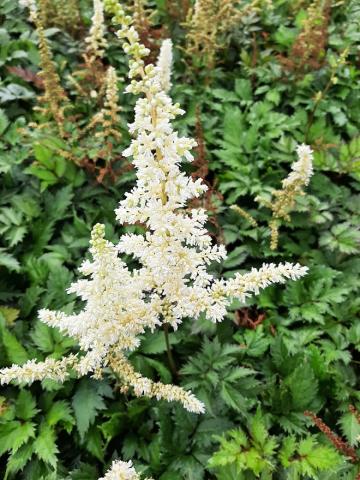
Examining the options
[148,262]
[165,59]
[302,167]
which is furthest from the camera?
[165,59]

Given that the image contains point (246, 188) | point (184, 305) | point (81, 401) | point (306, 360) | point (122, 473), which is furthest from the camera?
point (246, 188)

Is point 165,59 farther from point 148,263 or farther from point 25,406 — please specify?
point 25,406

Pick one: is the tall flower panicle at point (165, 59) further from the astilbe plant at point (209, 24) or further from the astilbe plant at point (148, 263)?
the astilbe plant at point (148, 263)

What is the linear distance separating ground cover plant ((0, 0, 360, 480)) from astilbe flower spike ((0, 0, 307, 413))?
0.04ft

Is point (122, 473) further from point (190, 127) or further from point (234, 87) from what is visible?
point (234, 87)

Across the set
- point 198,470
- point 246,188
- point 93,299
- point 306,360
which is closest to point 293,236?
point 246,188

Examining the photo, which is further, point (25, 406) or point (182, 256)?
point (25, 406)

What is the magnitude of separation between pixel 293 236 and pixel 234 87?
2.09 metres

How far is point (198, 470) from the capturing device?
288 cm

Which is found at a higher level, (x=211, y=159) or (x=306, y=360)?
(x=211, y=159)

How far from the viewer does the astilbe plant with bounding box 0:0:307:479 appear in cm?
203

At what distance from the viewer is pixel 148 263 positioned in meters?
2.27

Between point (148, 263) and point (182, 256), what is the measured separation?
18 centimetres

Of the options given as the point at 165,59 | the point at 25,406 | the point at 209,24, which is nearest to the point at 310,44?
the point at 209,24
